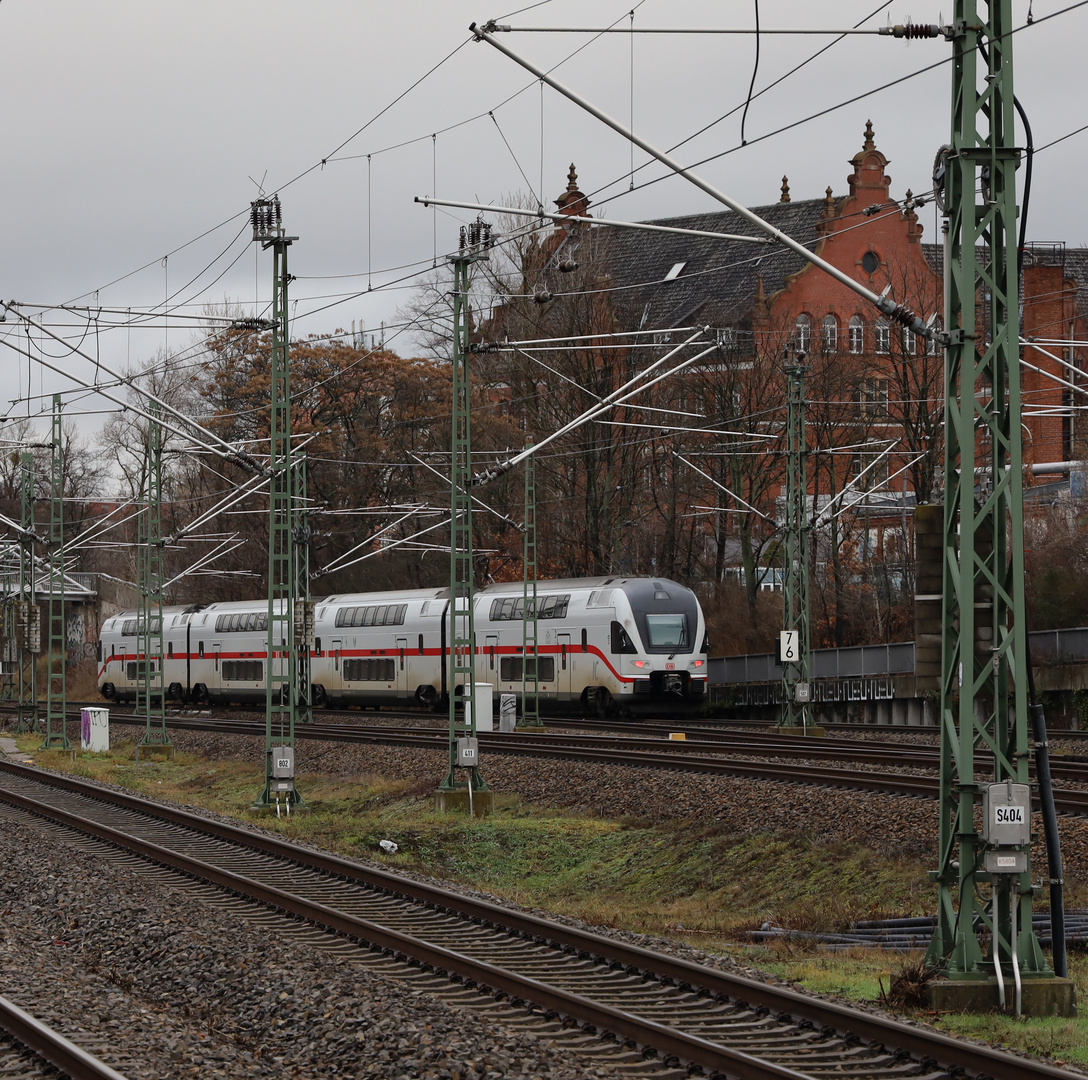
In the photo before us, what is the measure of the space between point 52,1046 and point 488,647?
33893 mm

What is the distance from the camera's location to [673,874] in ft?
61.0

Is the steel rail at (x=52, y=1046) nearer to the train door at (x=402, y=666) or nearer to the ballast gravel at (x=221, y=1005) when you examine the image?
the ballast gravel at (x=221, y=1005)

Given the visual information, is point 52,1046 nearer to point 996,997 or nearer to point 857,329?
point 996,997

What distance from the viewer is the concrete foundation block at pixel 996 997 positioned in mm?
9938

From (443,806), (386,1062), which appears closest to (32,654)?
(443,806)

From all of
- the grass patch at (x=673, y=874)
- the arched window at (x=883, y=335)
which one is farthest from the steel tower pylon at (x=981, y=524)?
the arched window at (x=883, y=335)

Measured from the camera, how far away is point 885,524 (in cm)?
5344

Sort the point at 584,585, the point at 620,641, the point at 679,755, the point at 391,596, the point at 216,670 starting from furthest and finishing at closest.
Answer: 1. the point at 216,670
2. the point at 391,596
3. the point at 584,585
4. the point at 620,641
5. the point at 679,755

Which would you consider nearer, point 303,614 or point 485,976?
point 485,976

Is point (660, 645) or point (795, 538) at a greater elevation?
point (795, 538)

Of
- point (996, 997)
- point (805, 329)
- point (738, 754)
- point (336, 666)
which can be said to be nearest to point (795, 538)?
point (738, 754)

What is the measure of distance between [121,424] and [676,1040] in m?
79.1

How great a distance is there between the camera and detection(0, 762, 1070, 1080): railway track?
28.5 ft

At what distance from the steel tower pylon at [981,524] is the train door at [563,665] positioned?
30429mm
